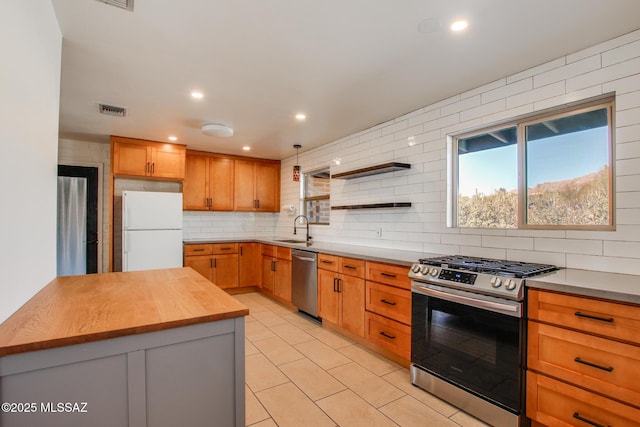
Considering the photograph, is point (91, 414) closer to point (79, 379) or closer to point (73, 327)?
point (79, 379)

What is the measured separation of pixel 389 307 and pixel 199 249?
124 inches

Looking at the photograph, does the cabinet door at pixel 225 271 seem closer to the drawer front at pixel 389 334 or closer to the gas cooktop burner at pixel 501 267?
the drawer front at pixel 389 334

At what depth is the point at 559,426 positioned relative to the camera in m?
1.63

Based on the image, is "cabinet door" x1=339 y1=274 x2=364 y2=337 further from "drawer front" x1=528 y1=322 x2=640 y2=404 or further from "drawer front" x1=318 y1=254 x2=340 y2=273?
"drawer front" x1=528 y1=322 x2=640 y2=404

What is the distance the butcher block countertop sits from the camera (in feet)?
3.39

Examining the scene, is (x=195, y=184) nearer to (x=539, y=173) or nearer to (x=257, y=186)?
(x=257, y=186)

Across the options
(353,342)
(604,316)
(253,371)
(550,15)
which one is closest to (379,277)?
(353,342)

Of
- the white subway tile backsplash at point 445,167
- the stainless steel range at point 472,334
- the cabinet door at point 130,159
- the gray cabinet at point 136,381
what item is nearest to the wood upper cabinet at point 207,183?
the cabinet door at point 130,159

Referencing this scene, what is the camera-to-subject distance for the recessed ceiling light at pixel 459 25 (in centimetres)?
177

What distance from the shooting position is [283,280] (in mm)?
4297

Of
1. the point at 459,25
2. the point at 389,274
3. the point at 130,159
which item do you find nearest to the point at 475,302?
the point at 389,274

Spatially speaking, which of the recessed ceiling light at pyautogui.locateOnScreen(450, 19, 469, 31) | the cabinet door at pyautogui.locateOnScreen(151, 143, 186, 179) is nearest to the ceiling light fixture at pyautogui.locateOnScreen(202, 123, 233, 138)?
the cabinet door at pyautogui.locateOnScreen(151, 143, 186, 179)

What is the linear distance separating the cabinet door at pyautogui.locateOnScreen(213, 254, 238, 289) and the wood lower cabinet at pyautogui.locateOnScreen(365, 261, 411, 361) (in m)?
2.69

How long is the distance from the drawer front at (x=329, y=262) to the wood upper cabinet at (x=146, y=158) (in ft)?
8.29
